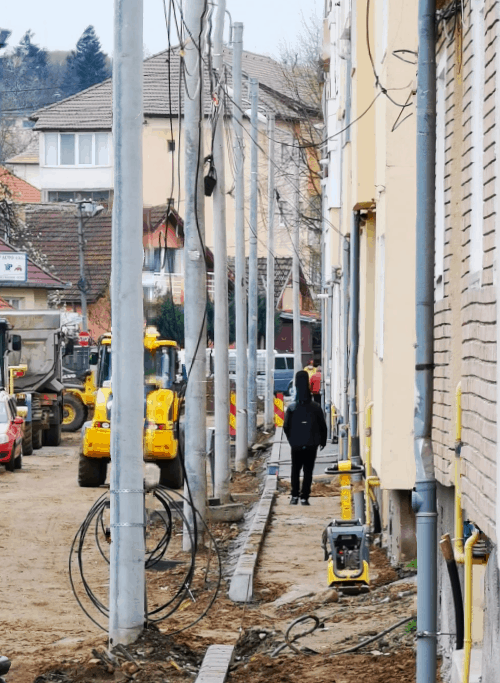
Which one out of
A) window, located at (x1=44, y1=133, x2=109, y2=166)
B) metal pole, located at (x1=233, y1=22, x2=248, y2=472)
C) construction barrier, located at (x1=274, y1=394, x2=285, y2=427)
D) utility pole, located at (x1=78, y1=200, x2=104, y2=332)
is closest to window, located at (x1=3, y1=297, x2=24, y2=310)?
utility pole, located at (x1=78, y1=200, x2=104, y2=332)

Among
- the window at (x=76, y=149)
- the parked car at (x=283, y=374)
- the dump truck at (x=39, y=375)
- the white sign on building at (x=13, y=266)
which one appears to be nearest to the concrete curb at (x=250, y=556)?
the dump truck at (x=39, y=375)

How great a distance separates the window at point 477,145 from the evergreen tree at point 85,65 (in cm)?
12847

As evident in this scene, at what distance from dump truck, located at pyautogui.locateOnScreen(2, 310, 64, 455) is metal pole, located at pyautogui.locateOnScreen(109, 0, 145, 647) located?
72.6ft

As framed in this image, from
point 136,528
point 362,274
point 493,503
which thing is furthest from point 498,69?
point 362,274

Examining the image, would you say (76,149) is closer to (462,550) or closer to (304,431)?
(304,431)

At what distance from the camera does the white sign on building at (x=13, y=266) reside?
159 feet

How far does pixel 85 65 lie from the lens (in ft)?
442

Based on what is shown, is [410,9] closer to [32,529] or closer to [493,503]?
[493,503]

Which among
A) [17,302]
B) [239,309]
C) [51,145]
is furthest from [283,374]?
[239,309]

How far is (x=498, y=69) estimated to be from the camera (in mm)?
6227

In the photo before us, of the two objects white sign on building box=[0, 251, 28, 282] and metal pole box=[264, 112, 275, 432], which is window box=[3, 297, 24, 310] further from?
metal pole box=[264, 112, 275, 432]

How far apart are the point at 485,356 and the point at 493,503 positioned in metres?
0.79

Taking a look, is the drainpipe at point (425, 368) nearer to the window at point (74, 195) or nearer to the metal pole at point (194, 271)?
the metal pole at point (194, 271)

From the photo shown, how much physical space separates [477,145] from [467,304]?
2.87ft
